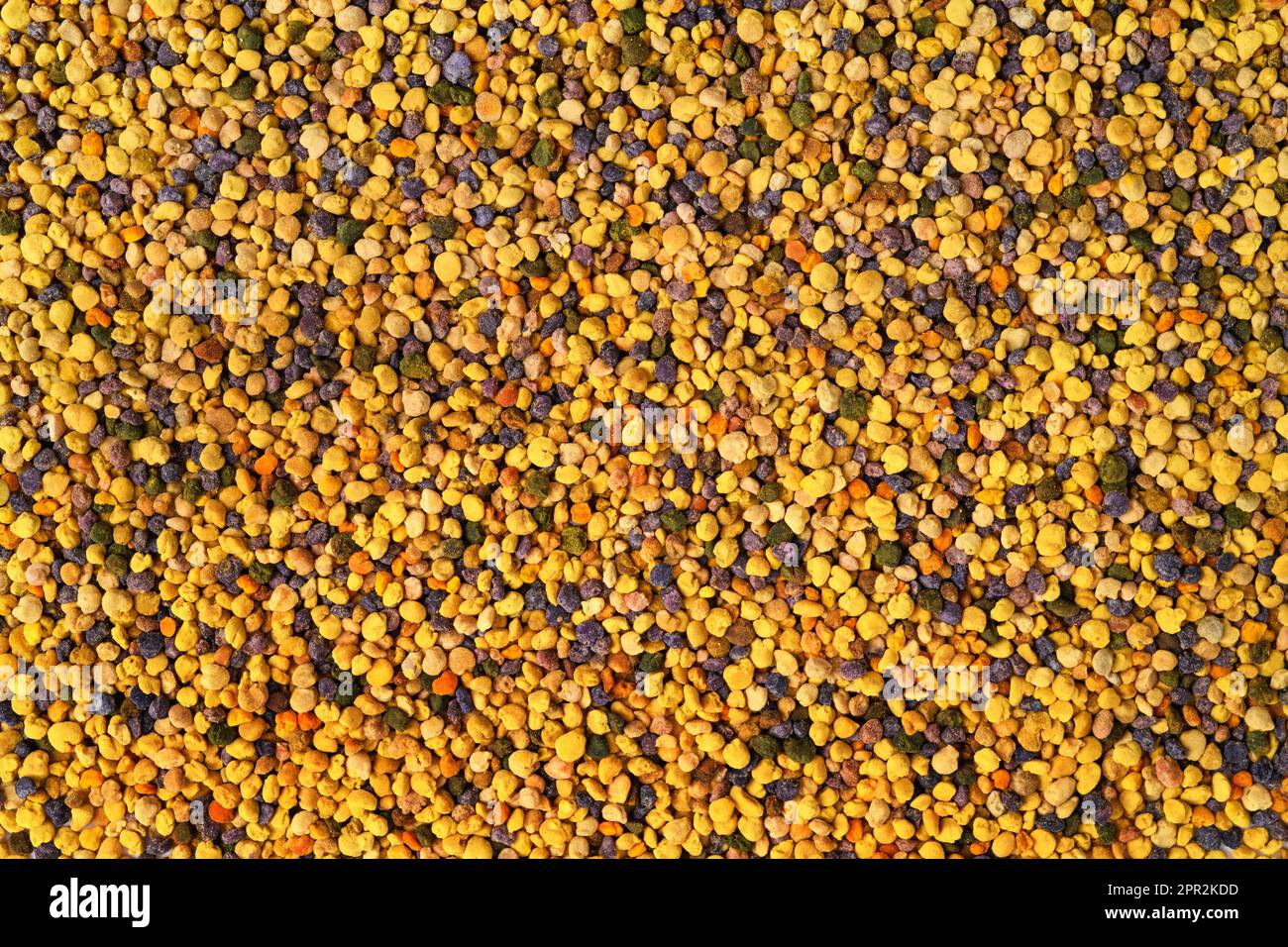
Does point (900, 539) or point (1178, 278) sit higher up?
point (1178, 278)

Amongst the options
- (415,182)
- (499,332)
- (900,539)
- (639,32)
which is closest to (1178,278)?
(900,539)

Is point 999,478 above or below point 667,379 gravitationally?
below

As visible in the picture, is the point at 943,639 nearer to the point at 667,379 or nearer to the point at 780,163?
the point at 667,379

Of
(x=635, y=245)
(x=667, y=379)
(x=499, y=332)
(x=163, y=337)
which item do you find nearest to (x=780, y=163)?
(x=635, y=245)

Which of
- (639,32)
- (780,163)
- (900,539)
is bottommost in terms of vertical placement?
(900,539)

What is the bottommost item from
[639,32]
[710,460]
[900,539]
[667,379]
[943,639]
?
[943,639]

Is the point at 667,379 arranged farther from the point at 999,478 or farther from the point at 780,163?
the point at 999,478
